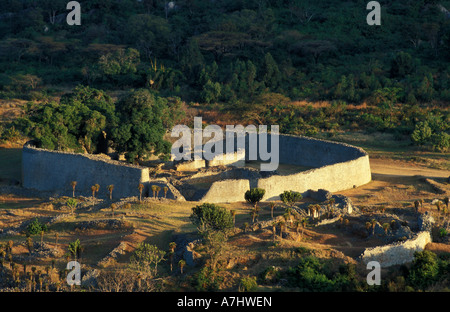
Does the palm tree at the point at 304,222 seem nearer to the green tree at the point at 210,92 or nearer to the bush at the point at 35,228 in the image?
the bush at the point at 35,228

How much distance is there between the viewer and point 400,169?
37.3 meters

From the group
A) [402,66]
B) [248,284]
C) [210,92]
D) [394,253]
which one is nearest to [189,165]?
[394,253]

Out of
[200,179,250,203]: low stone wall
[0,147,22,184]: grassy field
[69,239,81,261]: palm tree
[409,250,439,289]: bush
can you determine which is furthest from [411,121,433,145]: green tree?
[69,239,81,261]: palm tree

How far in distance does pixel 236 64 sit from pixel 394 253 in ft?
134

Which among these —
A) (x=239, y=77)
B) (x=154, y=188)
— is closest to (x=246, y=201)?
(x=154, y=188)

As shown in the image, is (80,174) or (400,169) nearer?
(80,174)

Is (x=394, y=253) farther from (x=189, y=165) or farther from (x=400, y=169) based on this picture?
(x=189, y=165)

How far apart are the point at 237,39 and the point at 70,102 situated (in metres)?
30.8

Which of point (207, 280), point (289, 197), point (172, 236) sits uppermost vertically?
point (289, 197)

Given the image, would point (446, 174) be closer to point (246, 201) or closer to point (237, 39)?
point (246, 201)

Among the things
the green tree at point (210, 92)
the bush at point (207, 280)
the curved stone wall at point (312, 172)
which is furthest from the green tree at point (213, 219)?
the green tree at point (210, 92)

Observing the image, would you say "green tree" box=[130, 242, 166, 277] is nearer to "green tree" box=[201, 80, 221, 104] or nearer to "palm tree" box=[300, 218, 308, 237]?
"palm tree" box=[300, 218, 308, 237]
